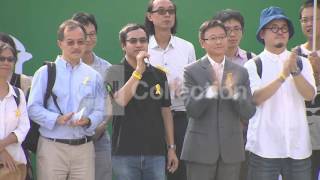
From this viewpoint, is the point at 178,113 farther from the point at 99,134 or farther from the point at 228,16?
the point at 228,16

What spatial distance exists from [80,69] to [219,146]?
115cm

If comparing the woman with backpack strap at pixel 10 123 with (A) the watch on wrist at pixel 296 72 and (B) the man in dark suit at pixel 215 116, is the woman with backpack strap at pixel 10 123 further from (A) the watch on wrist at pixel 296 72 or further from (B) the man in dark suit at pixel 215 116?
(A) the watch on wrist at pixel 296 72

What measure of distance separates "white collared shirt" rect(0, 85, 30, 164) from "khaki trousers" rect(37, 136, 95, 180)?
142 millimetres

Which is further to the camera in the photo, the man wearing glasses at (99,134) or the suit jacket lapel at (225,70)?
the man wearing glasses at (99,134)

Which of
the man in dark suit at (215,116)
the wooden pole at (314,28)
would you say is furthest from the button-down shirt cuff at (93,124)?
the wooden pole at (314,28)

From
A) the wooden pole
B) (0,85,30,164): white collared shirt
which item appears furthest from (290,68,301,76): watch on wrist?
(0,85,30,164): white collared shirt

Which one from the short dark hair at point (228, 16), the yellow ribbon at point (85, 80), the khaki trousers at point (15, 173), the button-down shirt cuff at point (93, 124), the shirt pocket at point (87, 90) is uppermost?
the short dark hair at point (228, 16)

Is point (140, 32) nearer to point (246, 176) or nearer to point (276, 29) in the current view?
point (276, 29)

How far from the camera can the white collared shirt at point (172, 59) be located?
4297mm

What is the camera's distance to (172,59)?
438 centimetres

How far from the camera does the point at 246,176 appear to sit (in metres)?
4.23

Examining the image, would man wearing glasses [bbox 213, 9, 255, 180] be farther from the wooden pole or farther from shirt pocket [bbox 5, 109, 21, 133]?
shirt pocket [bbox 5, 109, 21, 133]

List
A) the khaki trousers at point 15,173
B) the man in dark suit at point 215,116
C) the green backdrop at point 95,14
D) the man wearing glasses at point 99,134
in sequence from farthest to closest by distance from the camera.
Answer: the green backdrop at point 95,14
the man wearing glasses at point 99,134
the khaki trousers at point 15,173
the man in dark suit at point 215,116

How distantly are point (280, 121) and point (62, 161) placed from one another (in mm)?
1538
